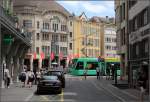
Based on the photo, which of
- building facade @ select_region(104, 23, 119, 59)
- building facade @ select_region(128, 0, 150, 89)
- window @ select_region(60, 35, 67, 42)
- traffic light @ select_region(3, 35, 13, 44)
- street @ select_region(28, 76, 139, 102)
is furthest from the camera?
building facade @ select_region(104, 23, 119, 59)

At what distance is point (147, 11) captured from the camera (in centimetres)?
3378

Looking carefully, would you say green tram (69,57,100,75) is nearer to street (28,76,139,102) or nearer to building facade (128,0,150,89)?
building facade (128,0,150,89)

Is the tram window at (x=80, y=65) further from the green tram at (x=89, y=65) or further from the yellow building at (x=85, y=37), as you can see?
the yellow building at (x=85, y=37)

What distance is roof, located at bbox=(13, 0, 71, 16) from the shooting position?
4393 inches

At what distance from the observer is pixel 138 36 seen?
37062 millimetres

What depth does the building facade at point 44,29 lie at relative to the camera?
110356 millimetres

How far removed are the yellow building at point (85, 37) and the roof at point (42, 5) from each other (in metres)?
4.62

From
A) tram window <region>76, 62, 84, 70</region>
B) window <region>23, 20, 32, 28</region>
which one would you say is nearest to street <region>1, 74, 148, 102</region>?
tram window <region>76, 62, 84, 70</region>

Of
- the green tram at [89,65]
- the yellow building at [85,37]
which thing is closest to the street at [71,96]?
the green tram at [89,65]

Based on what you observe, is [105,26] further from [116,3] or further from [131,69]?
[131,69]

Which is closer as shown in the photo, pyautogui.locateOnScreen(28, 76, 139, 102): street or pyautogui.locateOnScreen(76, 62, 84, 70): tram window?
pyautogui.locateOnScreen(28, 76, 139, 102): street

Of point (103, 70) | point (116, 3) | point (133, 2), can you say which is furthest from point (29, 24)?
point (133, 2)

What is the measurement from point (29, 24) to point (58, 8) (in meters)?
11.1

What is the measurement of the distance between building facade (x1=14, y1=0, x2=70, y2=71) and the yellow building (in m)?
3.84
